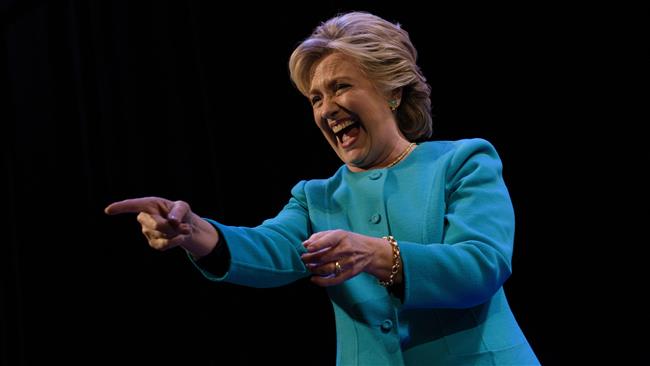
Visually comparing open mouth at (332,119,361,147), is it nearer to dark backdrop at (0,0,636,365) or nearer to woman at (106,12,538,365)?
woman at (106,12,538,365)

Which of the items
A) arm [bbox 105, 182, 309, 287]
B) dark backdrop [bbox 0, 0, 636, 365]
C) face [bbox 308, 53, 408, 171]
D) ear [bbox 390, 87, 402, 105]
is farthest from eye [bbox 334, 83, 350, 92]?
dark backdrop [bbox 0, 0, 636, 365]

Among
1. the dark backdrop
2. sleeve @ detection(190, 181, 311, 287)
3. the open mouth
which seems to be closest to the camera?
sleeve @ detection(190, 181, 311, 287)

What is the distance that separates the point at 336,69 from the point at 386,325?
1.77 ft

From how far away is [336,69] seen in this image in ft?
4.92

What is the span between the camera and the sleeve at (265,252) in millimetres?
1248

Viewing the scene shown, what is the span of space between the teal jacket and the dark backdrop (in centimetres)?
85

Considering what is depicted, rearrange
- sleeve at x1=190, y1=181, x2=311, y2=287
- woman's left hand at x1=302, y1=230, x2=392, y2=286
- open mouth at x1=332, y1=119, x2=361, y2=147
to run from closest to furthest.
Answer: woman's left hand at x1=302, y1=230, x2=392, y2=286 → sleeve at x1=190, y1=181, x2=311, y2=287 → open mouth at x1=332, y1=119, x2=361, y2=147

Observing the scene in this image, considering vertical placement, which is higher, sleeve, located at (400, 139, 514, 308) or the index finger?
the index finger

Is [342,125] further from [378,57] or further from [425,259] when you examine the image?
[425,259]

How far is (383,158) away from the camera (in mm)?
1534

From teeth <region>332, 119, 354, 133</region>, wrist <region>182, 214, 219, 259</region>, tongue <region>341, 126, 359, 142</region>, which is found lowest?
wrist <region>182, 214, 219, 259</region>

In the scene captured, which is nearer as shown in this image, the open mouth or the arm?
the arm

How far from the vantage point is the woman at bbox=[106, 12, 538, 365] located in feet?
3.79

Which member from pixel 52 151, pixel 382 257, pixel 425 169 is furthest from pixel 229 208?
pixel 382 257
